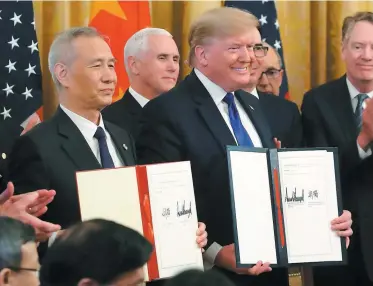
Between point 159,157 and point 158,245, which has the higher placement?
point 159,157

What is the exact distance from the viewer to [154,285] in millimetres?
4078

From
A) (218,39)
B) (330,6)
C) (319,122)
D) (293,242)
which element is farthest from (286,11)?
(293,242)

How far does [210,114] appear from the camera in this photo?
4121 mm

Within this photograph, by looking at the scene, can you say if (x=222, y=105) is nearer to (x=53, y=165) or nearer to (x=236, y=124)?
(x=236, y=124)

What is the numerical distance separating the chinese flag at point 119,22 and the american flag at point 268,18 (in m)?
0.68

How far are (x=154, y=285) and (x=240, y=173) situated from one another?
0.67m

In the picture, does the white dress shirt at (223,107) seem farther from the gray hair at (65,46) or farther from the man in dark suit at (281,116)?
the gray hair at (65,46)

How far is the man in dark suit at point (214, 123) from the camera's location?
4035 millimetres

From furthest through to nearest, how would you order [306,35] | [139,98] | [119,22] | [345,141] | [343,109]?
[306,35] → [119,22] → [139,98] → [343,109] → [345,141]

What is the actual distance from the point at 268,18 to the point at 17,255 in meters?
4.13

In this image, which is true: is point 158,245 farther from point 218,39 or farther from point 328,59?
point 328,59

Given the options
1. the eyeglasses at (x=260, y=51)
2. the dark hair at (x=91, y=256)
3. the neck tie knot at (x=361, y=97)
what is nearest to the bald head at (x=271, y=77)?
the eyeglasses at (x=260, y=51)

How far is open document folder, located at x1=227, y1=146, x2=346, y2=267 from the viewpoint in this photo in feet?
12.6

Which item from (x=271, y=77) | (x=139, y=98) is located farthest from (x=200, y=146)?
(x=271, y=77)
